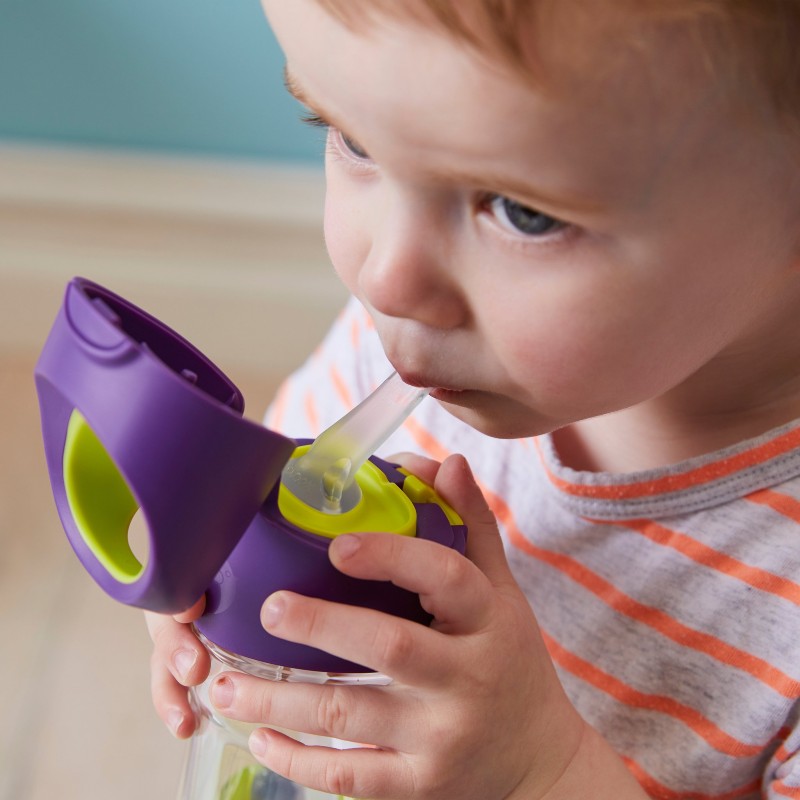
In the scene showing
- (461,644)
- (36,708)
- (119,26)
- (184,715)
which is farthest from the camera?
(119,26)

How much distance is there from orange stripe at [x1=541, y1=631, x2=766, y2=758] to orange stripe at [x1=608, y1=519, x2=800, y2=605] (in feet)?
0.26

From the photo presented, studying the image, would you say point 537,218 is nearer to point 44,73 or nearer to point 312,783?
point 312,783

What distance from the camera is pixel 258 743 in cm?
53

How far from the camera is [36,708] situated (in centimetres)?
94

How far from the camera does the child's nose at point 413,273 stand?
0.43 metres

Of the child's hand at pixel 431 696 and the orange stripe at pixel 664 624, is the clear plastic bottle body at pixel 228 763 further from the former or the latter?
the orange stripe at pixel 664 624

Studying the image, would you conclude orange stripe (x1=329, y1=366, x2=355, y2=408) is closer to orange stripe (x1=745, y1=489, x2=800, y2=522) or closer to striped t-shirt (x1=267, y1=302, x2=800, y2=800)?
striped t-shirt (x1=267, y1=302, x2=800, y2=800)

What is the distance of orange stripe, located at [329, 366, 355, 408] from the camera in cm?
82

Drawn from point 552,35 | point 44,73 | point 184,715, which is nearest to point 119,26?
point 44,73

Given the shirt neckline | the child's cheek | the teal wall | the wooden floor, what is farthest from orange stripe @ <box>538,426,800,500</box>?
the teal wall

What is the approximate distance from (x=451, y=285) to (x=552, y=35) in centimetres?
11

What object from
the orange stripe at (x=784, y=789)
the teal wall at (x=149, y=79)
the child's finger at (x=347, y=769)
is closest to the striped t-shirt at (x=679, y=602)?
the orange stripe at (x=784, y=789)

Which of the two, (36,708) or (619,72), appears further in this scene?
(36,708)

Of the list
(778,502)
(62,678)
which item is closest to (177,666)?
(778,502)
